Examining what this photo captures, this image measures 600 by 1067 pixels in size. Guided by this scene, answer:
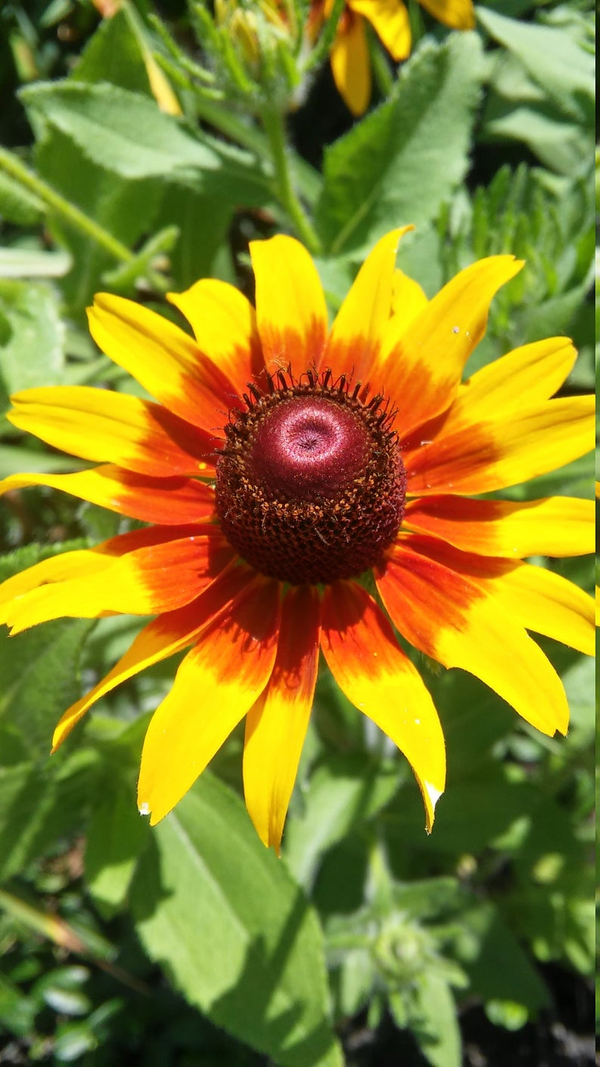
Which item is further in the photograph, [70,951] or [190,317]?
[70,951]

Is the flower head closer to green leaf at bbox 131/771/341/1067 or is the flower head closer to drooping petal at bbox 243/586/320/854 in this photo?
drooping petal at bbox 243/586/320/854

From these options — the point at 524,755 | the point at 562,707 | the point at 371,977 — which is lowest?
the point at 524,755

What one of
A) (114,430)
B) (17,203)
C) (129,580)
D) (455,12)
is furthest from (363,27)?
(129,580)

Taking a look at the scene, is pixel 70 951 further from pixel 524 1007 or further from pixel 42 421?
pixel 42 421

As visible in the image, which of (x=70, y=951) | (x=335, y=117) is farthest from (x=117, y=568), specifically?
(x=335, y=117)

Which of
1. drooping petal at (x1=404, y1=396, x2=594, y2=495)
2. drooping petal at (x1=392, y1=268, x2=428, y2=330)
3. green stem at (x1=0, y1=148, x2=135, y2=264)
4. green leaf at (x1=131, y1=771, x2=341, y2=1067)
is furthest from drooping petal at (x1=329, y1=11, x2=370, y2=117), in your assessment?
green leaf at (x1=131, y1=771, x2=341, y2=1067)

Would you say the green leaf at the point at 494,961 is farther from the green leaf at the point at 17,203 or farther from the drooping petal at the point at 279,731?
the green leaf at the point at 17,203

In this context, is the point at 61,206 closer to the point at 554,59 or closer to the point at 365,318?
the point at 365,318
